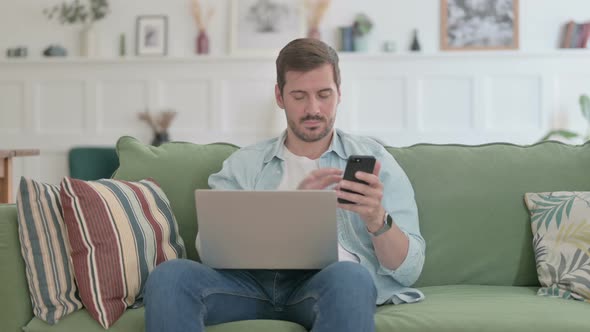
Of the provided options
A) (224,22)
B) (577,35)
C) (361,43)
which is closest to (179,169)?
(361,43)

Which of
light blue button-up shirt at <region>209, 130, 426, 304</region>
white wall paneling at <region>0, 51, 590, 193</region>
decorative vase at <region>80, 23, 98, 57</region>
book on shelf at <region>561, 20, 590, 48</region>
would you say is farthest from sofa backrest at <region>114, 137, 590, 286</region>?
decorative vase at <region>80, 23, 98, 57</region>

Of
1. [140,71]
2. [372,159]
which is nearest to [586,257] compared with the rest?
[372,159]

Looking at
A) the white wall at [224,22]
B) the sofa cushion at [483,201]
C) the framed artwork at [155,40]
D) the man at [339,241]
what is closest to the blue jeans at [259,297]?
the man at [339,241]

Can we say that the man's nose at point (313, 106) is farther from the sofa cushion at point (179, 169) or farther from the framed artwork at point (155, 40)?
the framed artwork at point (155, 40)

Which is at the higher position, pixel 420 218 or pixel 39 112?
pixel 39 112

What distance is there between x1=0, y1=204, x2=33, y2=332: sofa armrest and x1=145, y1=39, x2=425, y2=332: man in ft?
1.26

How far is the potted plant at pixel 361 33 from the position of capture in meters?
5.50

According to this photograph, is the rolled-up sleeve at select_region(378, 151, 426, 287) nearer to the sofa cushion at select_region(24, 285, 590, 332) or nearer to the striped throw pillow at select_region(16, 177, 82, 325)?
the sofa cushion at select_region(24, 285, 590, 332)

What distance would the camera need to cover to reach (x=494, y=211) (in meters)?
2.05

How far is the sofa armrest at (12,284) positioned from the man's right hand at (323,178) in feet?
2.37

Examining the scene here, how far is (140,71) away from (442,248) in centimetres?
410

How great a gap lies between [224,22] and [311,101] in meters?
3.89

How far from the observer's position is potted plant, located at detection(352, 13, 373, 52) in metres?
5.50

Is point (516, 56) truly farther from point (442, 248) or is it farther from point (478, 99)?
point (442, 248)
